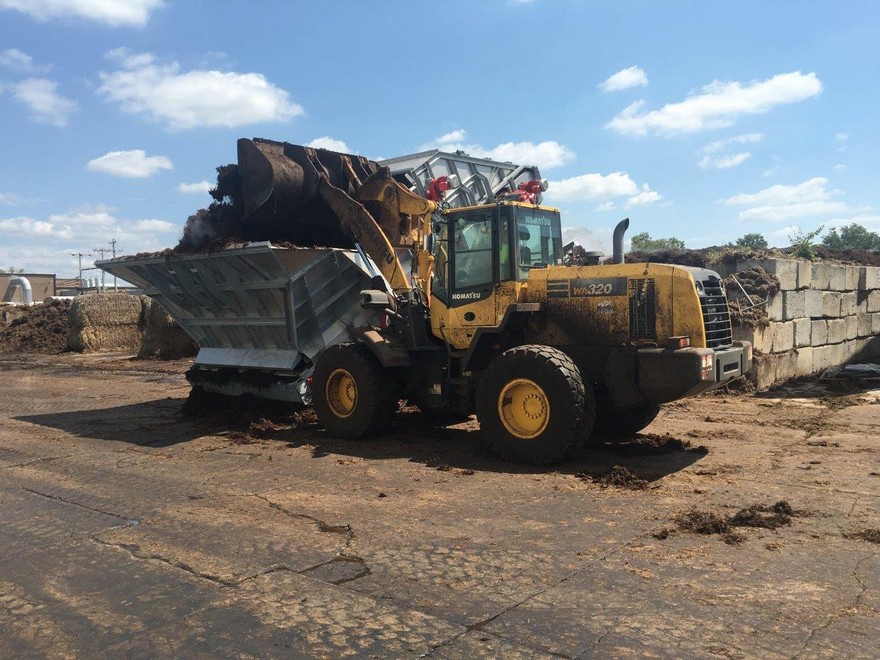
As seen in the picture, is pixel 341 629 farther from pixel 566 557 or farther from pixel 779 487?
pixel 779 487

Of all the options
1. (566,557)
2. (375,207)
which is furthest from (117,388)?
(566,557)

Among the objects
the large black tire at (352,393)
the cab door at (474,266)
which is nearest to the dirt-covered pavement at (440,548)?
the large black tire at (352,393)

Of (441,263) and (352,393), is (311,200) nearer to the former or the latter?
(441,263)

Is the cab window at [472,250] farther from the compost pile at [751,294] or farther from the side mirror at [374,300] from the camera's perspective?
the compost pile at [751,294]

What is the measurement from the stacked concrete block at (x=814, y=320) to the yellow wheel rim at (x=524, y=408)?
230 inches

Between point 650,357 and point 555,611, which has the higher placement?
point 650,357

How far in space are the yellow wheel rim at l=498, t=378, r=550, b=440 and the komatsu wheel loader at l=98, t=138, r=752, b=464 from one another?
1cm

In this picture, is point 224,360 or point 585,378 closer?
point 585,378

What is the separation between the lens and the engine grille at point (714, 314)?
7.05 meters

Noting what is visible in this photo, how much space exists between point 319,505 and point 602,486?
2350mm

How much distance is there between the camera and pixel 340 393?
29.3 ft

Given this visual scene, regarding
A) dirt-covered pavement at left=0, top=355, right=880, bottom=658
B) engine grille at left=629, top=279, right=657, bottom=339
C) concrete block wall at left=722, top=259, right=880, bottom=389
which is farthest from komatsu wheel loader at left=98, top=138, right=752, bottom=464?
concrete block wall at left=722, top=259, right=880, bottom=389

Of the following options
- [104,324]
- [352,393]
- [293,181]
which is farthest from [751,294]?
[104,324]

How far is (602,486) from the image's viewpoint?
6.39m
